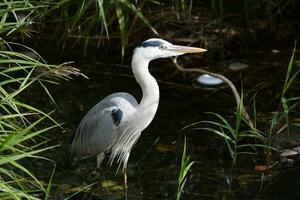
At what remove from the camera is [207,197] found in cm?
413

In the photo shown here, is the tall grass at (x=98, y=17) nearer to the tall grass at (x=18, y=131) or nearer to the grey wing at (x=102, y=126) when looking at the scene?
the grey wing at (x=102, y=126)

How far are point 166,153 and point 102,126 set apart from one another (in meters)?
0.54

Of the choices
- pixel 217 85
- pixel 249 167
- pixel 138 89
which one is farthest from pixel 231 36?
pixel 249 167

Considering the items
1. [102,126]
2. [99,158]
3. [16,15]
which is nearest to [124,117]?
[102,126]

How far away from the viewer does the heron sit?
420 centimetres

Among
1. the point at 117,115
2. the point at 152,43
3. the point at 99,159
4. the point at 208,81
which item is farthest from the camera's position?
the point at 208,81

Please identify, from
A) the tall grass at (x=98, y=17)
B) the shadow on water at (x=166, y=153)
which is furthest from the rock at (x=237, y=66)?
the tall grass at (x=98, y=17)

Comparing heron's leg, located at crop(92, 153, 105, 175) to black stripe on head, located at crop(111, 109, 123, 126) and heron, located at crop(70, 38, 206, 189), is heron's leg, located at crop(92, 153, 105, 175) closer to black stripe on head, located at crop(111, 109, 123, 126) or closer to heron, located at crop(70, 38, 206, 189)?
heron, located at crop(70, 38, 206, 189)

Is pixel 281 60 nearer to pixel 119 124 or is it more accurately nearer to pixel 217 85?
pixel 217 85

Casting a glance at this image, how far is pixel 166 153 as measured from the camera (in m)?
4.72

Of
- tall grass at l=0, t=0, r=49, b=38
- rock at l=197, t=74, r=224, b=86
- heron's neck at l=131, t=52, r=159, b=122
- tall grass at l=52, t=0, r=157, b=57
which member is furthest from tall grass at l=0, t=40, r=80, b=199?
rock at l=197, t=74, r=224, b=86

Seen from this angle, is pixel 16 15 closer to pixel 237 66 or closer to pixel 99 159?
pixel 99 159

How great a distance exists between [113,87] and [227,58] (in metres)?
1.08

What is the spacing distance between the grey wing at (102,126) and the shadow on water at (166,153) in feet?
0.51
